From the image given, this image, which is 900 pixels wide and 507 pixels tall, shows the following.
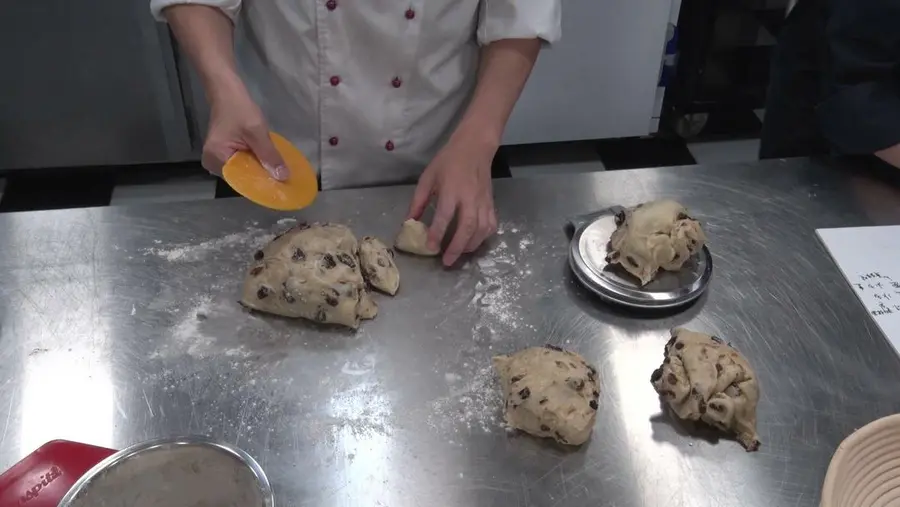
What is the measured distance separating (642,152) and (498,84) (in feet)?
4.89

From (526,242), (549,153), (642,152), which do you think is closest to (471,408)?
(526,242)

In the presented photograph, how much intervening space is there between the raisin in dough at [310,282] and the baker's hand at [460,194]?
5.3 inches

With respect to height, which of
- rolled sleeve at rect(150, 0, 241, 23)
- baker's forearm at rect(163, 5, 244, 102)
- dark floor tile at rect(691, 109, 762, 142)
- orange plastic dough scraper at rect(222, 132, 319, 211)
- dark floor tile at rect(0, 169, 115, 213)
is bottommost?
dark floor tile at rect(0, 169, 115, 213)

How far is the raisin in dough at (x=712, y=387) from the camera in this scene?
0.87 metres

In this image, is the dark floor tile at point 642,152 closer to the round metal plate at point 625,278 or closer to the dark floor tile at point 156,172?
the dark floor tile at point 156,172

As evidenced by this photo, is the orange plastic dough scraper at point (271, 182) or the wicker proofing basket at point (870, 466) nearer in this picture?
the wicker proofing basket at point (870, 466)

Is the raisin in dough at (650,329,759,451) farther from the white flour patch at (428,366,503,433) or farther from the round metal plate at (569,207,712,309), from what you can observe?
the white flour patch at (428,366,503,433)

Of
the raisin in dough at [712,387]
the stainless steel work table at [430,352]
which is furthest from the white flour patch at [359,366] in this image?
the raisin in dough at [712,387]

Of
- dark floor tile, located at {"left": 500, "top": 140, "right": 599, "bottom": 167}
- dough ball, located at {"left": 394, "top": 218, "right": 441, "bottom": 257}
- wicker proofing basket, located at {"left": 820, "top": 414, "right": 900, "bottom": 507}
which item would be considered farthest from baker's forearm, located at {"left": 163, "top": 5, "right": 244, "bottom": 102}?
dark floor tile, located at {"left": 500, "top": 140, "right": 599, "bottom": 167}

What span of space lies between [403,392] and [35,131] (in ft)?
5.79

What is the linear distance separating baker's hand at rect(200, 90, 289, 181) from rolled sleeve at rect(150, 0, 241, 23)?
0.18 metres

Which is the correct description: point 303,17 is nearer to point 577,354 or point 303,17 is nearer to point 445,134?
point 445,134

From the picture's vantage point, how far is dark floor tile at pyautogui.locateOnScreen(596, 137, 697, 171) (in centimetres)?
252

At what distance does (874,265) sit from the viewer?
1109 mm
